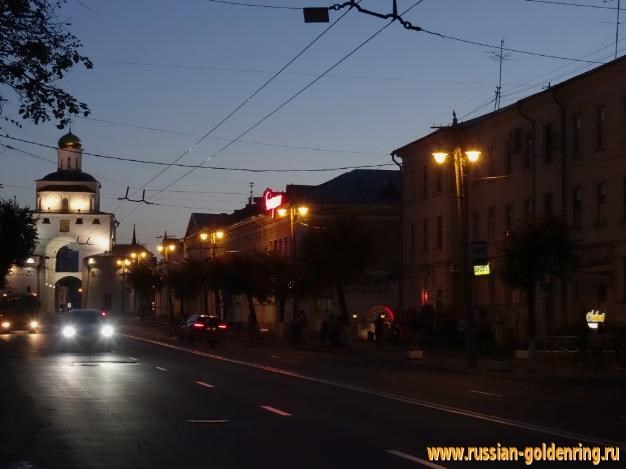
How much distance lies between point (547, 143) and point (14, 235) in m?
32.5

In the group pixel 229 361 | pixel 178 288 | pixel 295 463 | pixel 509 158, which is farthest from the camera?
pixel 178 288

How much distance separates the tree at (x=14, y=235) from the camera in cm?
6525

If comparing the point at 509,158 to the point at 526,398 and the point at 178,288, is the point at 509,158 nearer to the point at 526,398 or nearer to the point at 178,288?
the point at 526,398

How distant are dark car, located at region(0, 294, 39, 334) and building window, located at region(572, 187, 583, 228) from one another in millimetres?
42951

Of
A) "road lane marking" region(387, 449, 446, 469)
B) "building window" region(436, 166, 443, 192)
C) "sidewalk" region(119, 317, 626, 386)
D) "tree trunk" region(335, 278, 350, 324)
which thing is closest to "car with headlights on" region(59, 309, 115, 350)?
"sidewalk" region(119, 317, 626, 386)

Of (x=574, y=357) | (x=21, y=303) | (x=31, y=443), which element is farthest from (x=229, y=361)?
(x=21, y=303)

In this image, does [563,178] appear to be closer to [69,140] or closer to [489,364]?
[489,364]

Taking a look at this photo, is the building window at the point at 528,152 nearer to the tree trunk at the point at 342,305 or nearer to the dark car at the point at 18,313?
the tree trunk at the point at 342,305

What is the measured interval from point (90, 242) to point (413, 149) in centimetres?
10315

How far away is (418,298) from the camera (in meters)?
63.3

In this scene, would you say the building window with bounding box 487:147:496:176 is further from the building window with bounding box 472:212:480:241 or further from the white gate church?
the white gate church

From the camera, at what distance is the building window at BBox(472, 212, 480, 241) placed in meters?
55.3

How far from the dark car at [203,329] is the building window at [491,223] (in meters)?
13.9

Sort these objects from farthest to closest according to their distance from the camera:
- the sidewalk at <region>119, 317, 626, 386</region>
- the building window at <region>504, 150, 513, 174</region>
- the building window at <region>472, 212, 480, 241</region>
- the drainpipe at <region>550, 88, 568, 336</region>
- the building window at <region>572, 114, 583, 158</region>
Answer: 1. the building window at <region>472, 212, 480, 241</region>
2. the building window at <region>504, 150, 513, 174</region>
3. the drainpipe at <region>550, 88, 568, 336</region>
4. the building window at <region>572, 114, 583, 158</region>
5. the sidewalk at <region>119, 317, 626, 386</region>
